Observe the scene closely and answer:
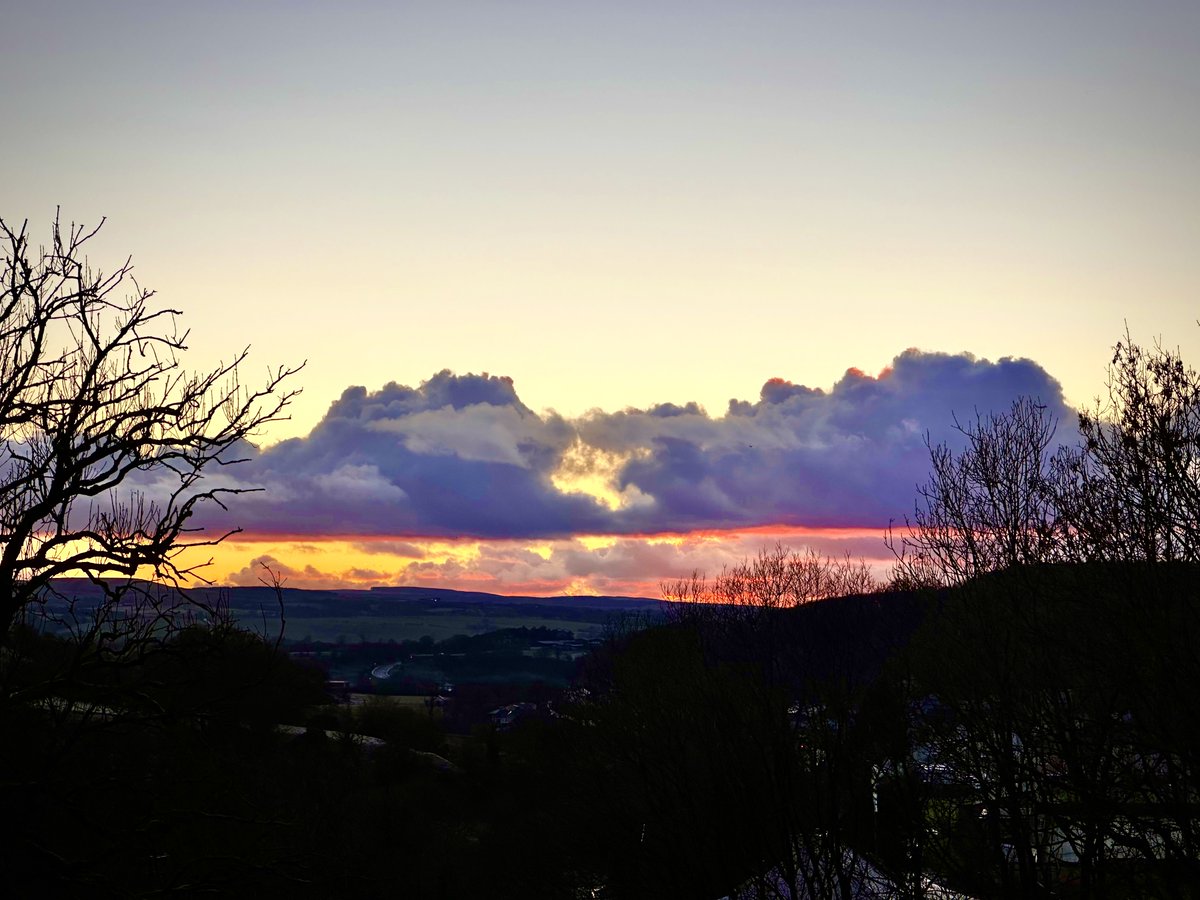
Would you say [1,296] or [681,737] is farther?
[681,737]

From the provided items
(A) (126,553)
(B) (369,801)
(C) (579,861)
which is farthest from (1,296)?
(B) (369,801)

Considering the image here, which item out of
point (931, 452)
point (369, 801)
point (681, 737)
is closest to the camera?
point (931, 452)

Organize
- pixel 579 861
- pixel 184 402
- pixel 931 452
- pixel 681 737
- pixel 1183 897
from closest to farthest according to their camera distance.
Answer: pixel 184 402
pixel 1183 897
pixel 931 452
pixel 681 737
pixel 579 861

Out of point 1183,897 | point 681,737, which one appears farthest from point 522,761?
point 1183,897

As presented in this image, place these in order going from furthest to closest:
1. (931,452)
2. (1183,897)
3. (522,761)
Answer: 1. (522,761)
2. (931,452)
3. (1183,897)

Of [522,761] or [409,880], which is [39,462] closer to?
[409,880]

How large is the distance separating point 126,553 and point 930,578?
30.8m

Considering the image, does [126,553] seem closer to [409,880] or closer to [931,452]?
[931,452]

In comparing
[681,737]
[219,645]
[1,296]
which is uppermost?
[1,296]

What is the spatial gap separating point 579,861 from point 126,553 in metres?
50.6

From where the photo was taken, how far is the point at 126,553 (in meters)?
11.4

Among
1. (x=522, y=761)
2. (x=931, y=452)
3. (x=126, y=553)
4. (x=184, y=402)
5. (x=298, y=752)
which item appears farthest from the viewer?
(x=522, y=761)

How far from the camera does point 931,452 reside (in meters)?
37.1

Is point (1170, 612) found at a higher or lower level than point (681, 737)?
higher
